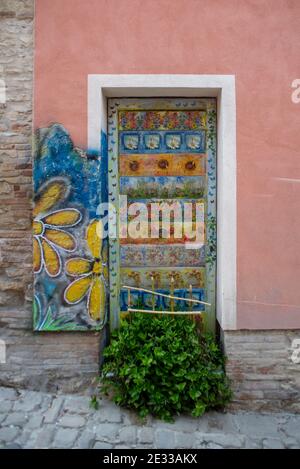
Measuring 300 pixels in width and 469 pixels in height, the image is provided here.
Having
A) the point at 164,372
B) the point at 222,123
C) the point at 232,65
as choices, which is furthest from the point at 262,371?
→ the point at 232,65

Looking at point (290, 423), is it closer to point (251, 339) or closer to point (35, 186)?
point (251, 339)

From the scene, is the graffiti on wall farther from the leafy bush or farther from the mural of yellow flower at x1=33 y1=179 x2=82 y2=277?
the leafy bush

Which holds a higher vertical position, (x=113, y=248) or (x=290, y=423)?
(x=113, y=248)

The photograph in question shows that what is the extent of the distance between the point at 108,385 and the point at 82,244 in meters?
1.21

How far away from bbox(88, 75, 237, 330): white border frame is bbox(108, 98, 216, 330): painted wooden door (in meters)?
0.22

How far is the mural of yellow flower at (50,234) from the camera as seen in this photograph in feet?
9.91

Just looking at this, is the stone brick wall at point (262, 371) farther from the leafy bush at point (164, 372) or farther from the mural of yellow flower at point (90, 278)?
the mural of yellow flower at point (90, 278)

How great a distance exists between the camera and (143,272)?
10.9 ft

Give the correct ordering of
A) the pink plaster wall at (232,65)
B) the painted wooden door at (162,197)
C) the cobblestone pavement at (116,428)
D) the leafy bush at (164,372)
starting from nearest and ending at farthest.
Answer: the cobblestone pavement at (116,428) < the leafy bush at (164,372) < the pink plaster wall at (232,65) < the painted wooden door at (162,197)

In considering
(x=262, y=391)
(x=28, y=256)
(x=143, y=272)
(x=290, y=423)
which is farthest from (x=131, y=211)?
(x=290, y=423)

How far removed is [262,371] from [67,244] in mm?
2000

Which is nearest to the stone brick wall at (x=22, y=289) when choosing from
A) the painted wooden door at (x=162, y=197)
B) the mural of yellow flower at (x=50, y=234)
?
the mural of yellow flower at (x=50, y=234)

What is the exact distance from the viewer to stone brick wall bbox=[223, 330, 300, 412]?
3008 millimetres

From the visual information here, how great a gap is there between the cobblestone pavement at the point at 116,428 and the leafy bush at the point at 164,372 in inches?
4.2
